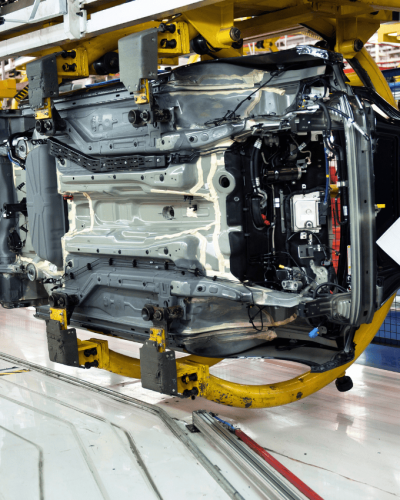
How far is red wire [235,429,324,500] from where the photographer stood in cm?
350

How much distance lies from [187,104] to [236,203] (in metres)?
0.82

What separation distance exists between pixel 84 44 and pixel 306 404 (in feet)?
11.5

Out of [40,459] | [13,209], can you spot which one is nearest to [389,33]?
[13,209]

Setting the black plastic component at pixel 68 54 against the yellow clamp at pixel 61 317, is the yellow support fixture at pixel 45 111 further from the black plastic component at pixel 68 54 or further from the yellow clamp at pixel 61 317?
the yellow clamp at pixel 61 317

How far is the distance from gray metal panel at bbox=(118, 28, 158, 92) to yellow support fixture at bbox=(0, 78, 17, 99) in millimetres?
2729

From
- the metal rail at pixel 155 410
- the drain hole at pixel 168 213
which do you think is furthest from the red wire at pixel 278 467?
the drain hole at pixel 168 213

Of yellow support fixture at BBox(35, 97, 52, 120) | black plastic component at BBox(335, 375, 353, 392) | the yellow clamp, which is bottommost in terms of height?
black plastic component at BBox(335, 375, 353, 392)

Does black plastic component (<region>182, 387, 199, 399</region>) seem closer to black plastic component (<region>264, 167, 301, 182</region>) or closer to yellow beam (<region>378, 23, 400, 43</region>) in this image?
black plastic component (<region>264, 167, 301, 182</region>)

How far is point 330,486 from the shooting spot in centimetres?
370

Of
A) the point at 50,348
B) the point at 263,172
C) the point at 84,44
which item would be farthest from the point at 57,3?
the point at 50,348

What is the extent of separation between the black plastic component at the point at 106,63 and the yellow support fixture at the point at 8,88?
1.81 meters

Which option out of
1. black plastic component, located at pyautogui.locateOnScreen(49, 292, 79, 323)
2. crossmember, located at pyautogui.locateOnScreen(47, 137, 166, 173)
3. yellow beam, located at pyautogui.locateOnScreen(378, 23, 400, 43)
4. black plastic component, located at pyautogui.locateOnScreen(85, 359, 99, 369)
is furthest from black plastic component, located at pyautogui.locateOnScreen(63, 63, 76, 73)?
yellow beam, located at pyautogui.locateOnScreen(378, 23, 400, 43)

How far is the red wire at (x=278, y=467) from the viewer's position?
350cm

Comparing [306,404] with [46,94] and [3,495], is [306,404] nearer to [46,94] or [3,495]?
[3,495]
